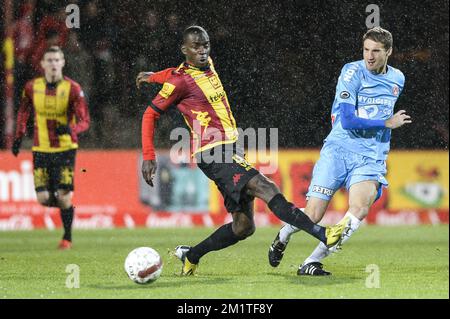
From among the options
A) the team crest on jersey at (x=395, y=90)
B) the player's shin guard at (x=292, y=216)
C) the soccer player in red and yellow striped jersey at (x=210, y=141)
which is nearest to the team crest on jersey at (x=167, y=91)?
the soccer player in red and yellow striped jersey at (x=210, y=141)

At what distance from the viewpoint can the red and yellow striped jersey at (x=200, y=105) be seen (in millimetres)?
7266

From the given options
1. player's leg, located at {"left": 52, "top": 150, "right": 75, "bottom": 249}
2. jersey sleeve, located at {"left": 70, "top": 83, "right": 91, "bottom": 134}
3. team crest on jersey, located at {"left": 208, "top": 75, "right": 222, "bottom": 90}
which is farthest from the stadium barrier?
team crest on jersey, located at {"left": 208, "top": 75, "right": 222, "bottom": 90}

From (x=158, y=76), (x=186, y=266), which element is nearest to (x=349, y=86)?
(x=158, y=76)

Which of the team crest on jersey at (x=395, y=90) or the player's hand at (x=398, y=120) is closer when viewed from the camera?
the player's hand at (x=398, y=120)

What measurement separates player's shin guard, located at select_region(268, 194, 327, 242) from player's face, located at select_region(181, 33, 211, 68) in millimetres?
1268

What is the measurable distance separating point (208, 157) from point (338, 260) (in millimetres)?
2584

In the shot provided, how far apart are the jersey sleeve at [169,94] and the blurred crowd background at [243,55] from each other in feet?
27.7

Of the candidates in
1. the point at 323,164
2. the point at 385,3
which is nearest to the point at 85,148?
the point at 385,3

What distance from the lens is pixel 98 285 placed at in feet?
22.8

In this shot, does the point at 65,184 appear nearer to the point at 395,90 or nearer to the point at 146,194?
the point at 146,194

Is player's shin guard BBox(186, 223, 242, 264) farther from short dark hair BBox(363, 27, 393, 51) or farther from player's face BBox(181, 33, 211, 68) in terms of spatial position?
short dark hair BBox(363, 27, 393, 51)

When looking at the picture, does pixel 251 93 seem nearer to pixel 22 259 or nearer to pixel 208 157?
pixel 22 259

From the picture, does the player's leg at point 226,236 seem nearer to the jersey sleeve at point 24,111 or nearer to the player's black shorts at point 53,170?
the player's black shorts at point 53,170

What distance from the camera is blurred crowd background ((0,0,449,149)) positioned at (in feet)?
52.4
